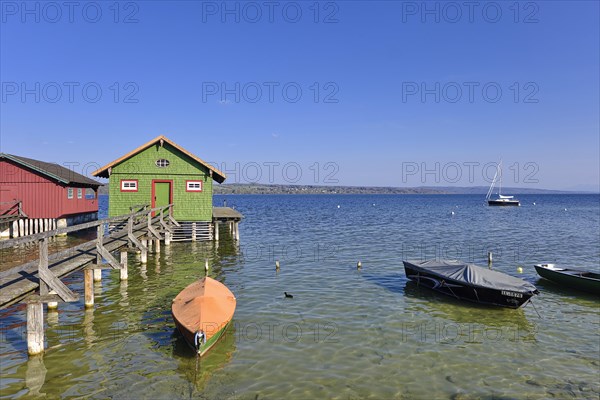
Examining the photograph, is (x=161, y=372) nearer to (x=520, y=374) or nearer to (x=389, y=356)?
(x=389, y=356)

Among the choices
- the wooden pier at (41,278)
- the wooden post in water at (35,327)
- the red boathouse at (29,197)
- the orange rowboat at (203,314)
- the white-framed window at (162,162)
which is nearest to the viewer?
the wooden pier at (41,278)

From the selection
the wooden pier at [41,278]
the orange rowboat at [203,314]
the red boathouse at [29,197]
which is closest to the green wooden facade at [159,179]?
the red boathouse at [29,197]

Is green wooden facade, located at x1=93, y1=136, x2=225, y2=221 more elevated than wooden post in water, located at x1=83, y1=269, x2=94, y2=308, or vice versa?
green wooden facade, located at x1=93, y1=136, x2=225, y2=221

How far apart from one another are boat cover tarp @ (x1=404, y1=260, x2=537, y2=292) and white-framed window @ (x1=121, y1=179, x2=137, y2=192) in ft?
70.7

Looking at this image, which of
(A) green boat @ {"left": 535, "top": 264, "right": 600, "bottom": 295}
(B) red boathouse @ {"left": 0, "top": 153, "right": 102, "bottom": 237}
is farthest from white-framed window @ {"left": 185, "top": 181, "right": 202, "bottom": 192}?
(A) green boat @ {"left": 535, "top": 264, "right": 600, "bottom": 295}

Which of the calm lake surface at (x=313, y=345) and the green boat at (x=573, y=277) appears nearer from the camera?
the calm lake surface at (x=313, y=345)

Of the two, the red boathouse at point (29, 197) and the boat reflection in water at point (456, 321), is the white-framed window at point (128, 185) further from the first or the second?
the boat reflection in water at point (456, 321)

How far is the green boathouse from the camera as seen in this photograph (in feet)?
97.3

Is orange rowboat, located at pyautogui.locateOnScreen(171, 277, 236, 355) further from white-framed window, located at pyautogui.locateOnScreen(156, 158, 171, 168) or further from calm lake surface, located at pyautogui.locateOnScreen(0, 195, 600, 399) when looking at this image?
white-framed window, located at pyautogui.locateOnScreen(156, 158, 171, 168)

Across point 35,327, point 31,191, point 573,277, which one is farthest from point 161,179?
point 573,277

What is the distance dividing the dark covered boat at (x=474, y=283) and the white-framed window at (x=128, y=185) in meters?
21.5

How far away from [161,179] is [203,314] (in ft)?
68.5

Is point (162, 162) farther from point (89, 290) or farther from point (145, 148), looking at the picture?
point (89, 290)

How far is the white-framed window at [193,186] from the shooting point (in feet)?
101
